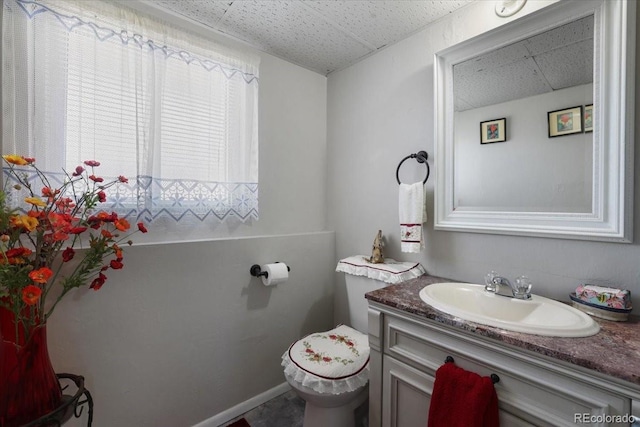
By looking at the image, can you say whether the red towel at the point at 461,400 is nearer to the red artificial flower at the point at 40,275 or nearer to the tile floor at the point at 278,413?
the tile floor at the point at 278,413

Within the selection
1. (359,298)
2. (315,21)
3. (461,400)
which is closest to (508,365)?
(461,400)

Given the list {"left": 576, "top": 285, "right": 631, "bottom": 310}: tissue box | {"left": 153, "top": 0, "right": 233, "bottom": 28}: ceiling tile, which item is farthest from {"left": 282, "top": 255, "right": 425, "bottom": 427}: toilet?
{"left": 153, "top": 0, "right": 233, "bottom": 28}: ceiling tile

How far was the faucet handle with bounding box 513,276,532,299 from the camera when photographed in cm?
109

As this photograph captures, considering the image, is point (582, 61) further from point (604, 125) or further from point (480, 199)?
point (480, 199)

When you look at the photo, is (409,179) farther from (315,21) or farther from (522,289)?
(315,21)

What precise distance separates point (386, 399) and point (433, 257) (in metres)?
0.73

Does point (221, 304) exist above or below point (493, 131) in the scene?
below

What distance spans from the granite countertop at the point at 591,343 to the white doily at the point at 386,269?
368 millimetres

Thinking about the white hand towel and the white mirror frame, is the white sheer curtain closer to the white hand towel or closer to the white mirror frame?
the white hand towel

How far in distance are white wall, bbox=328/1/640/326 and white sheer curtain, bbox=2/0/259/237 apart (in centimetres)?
66

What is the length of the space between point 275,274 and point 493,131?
1.35m

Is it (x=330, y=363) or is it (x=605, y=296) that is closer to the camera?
(x=605, y=296)

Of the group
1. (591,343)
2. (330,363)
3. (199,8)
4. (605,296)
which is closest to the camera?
(591,343)

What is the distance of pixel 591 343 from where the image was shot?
0.77 meters
